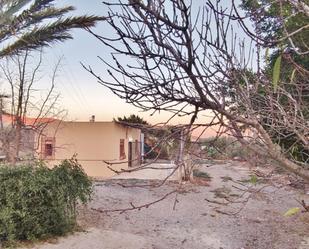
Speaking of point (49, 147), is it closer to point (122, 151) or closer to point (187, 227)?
point (122, 151)

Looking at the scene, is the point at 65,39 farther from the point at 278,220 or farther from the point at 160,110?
the point at 160,110

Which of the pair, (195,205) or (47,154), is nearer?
(195,205)

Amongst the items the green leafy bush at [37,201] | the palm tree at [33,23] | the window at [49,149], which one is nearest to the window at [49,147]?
the window at [49,149]

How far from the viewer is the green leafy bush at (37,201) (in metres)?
7.05

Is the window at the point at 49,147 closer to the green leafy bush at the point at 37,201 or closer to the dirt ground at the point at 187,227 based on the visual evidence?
the dirt ground at the point at 187,227

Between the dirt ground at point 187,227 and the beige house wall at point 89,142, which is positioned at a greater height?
the beige house wall at point 89,142

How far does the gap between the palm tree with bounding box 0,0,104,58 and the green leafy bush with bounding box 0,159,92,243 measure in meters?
2.96

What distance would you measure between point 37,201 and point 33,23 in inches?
168

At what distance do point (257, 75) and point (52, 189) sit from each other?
5.79 metres

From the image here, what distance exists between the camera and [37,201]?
7.37 meters

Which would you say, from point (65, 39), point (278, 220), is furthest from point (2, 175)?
point (278, 220)

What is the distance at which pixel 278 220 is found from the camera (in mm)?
10711

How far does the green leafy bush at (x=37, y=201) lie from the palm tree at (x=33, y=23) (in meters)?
2.96

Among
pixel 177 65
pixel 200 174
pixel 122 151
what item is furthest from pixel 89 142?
pixel 177 65
